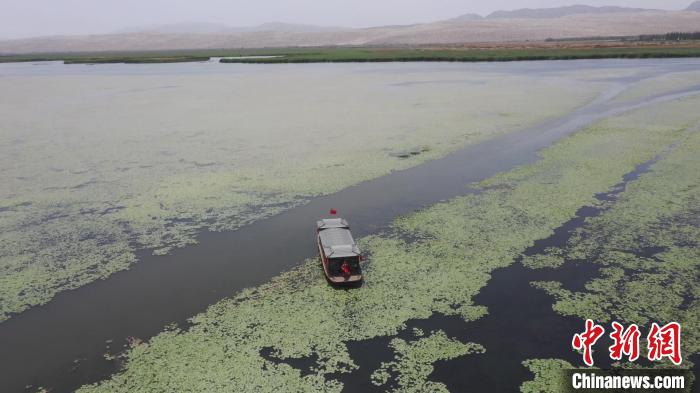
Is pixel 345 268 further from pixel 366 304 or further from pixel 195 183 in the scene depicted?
pixel 195 183

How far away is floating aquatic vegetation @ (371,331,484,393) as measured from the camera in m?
9.55

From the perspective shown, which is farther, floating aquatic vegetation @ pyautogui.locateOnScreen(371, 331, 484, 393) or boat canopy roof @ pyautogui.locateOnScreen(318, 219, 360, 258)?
boat canopy roof @ pyautogui.locateOnScreen(318, 219, 360, 258)

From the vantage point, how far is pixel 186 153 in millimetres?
28078

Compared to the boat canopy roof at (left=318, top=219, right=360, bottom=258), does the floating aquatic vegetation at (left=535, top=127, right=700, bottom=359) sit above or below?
below

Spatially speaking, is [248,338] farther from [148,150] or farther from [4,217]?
[148,150]

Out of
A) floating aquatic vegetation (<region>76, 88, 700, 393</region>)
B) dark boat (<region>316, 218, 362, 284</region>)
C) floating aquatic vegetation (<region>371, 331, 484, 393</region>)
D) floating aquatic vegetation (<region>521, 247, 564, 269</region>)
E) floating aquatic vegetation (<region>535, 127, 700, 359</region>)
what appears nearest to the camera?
floating aquatic vegetation (<region>371, 331, 484, 393</region>)

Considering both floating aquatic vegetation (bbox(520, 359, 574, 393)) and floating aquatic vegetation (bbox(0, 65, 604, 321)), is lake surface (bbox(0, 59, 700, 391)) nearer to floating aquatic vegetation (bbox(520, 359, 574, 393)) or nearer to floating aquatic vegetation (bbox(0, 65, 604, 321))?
floating aquatic vegetation (bbox(0, 65, 604, 321))

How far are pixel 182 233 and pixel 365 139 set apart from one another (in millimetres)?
16536

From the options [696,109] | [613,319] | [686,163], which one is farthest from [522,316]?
[696,109]

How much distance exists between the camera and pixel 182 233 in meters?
17.0

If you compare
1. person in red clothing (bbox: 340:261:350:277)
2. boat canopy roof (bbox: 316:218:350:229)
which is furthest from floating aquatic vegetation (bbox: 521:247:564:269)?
boat canopy roof (bbox: 316:218:350:229)

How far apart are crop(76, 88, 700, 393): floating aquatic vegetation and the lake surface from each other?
89cm

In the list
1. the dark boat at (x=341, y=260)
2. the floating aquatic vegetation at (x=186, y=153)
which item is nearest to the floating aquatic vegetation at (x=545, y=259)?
the dark boat at (x=341, y=260)

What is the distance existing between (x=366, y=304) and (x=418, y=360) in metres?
2.51
